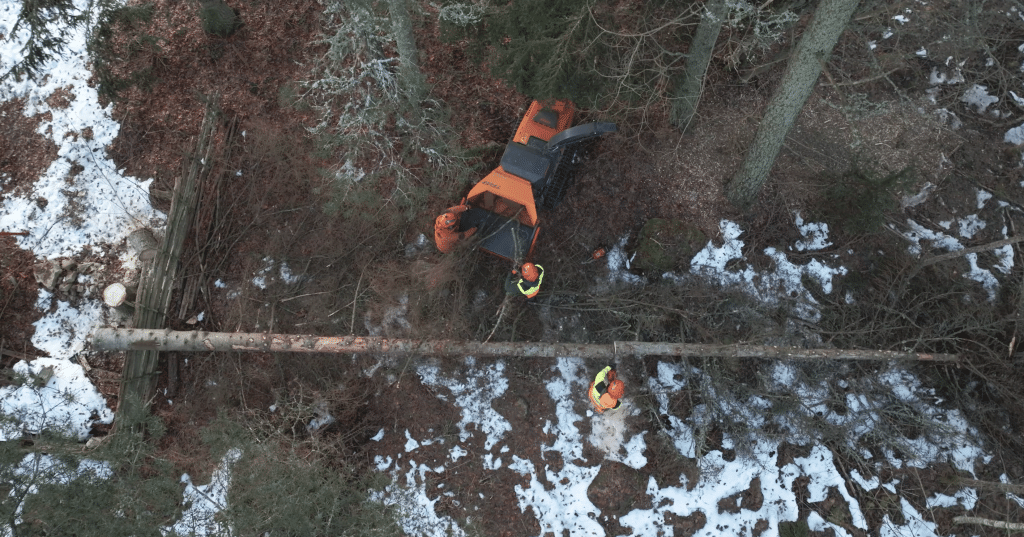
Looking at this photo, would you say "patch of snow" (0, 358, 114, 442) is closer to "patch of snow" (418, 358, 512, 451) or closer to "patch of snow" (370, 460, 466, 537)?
"patch of snow" (370, 460, 466, 537)

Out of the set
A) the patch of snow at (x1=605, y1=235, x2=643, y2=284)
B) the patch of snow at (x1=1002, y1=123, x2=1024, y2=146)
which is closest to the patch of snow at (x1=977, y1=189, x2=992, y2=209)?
the patch of snow at (x1=1002, y1=123, x2=1024, y2=146)

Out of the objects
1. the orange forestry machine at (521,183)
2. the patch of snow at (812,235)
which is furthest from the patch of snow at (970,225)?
the orange forestry machine at (521,183)

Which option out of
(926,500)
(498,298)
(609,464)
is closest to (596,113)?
(498,298)

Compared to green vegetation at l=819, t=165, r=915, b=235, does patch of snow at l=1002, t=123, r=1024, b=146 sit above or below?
below

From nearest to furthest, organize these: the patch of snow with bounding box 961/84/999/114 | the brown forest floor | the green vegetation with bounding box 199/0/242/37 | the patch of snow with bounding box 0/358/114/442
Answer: the patch of snow with bounding box 0/358/114/442 < the brown forest floor < the green vegetation with bounding box 199/0/242/37 < the patch of snow with bounding box 961/84/999/114

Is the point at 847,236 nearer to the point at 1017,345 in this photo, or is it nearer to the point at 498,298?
the point at 1017,345

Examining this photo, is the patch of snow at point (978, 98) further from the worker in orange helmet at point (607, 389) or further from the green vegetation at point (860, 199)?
the worker in orange helmet at point (607, 389)
